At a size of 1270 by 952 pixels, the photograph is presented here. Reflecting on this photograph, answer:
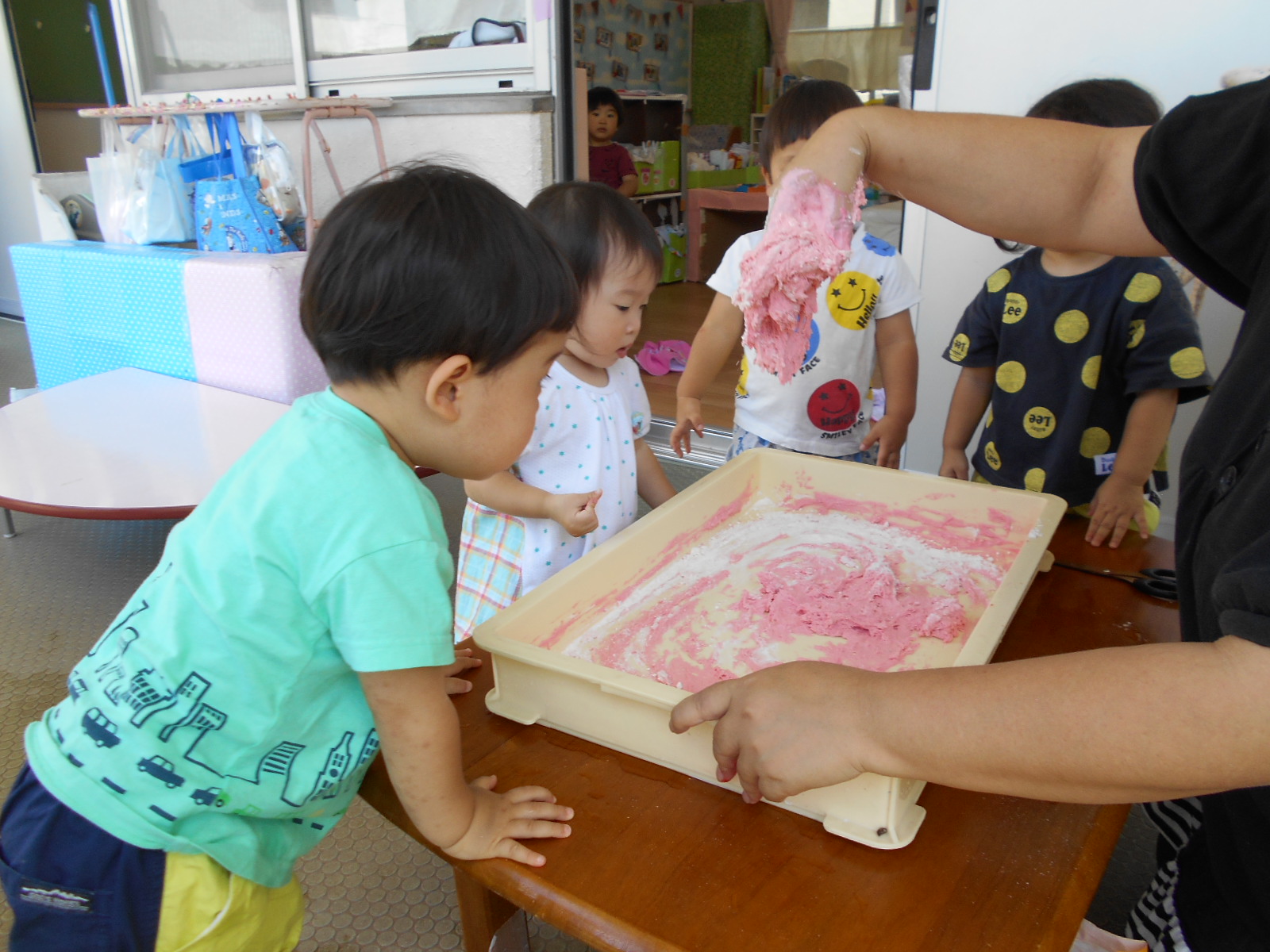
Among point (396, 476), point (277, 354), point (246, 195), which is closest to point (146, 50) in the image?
point (246, 195)

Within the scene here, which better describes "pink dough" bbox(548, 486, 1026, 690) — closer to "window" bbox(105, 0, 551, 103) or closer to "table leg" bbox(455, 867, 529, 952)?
"table leg" bbox(455, 867, 529, 952)

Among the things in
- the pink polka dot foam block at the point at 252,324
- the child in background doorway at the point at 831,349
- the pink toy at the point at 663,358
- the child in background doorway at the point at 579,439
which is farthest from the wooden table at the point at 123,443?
the pink toy at the point at 663,358

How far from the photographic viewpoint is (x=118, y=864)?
2.32 feet

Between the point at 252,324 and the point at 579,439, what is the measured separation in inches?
69.1

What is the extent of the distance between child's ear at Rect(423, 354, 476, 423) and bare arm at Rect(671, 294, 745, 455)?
102cm

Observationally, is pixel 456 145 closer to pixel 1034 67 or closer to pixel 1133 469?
pixel 1034 67

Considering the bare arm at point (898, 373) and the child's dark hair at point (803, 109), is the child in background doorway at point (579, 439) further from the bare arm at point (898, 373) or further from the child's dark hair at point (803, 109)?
the child's dark hair at point (803, 109)

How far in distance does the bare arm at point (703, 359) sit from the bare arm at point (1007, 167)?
2.43 feet

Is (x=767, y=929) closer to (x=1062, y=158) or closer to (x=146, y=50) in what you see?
(x=1062, y=158)

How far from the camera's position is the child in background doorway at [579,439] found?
3.87 ft

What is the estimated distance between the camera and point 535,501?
119 centimetres

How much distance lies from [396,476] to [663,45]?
6.85 meters

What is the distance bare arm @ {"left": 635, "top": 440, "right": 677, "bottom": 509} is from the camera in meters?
1.45

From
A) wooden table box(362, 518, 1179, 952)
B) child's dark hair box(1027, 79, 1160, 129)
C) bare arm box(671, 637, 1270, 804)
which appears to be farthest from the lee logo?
bare arm box(671, 637, 1270, 804)
